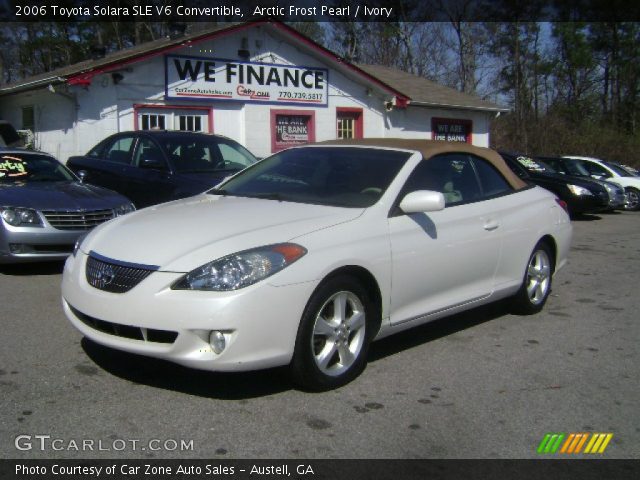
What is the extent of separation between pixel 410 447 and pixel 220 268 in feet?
4.57

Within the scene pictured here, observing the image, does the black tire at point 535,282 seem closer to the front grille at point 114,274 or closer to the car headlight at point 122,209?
the front grille at point 114,274

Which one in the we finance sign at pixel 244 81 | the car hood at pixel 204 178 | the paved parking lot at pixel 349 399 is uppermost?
the we finance sign at pixel 244 81

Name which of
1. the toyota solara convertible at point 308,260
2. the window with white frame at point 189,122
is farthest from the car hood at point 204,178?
the window with white frame at point 189,122

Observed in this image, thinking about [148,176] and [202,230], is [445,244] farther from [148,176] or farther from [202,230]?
[148,176]

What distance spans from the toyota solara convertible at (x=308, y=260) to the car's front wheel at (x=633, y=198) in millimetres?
14492

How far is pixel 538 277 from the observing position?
6348mm

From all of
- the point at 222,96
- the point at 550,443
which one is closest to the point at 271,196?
the point at 550,443

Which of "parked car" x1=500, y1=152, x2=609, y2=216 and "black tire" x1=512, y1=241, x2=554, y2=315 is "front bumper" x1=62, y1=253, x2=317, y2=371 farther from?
"parked car" x1=500, y1=152, x2=609, y2=216

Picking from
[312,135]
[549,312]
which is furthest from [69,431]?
[312,135]

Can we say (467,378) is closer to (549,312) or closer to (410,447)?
(410,447)

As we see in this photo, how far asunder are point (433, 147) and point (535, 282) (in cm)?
178

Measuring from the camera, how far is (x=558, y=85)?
39906mm

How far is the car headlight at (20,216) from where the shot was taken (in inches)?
290

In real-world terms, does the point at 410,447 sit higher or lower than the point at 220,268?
lower
